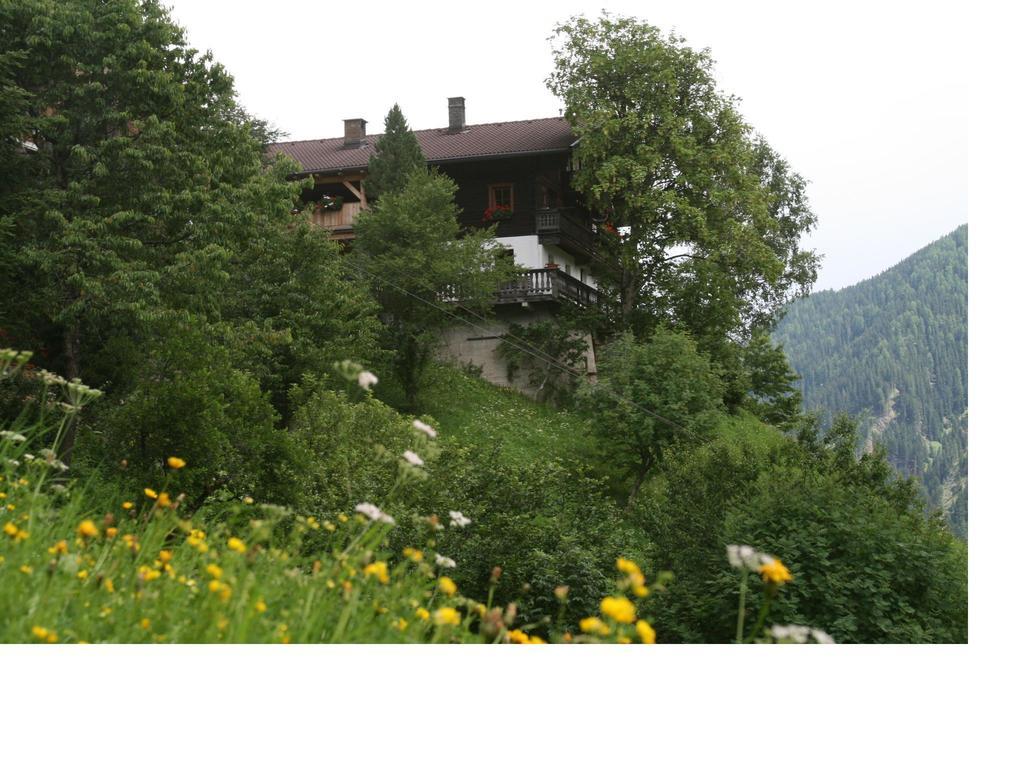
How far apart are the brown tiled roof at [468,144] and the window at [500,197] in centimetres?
362

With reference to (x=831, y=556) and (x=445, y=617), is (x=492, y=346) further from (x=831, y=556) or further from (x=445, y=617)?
(x=445, y=617)

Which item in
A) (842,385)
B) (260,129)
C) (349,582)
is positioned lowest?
(349,582)

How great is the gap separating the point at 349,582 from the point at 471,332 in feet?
49.4

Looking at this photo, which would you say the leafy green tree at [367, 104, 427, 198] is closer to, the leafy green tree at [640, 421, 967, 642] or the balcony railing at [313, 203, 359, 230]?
the balcony railing at [313, 203, 359, 230]

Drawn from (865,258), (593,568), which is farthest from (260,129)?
(865,258)

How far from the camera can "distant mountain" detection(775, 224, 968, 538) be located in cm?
631

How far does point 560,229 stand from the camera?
20.9 meters

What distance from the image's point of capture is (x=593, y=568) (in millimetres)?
8555

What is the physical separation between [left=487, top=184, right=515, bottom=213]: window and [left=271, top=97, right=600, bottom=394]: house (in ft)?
0.06

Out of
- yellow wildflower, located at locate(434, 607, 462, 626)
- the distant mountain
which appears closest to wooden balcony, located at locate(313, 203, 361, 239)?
the distant mountain

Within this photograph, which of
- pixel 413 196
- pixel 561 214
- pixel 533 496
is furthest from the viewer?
pixel 561 214

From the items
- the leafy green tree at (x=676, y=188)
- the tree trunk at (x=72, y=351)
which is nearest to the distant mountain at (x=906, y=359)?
the leafy green tree at (x=676, y=188)

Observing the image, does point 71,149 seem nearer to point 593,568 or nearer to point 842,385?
point 593,568
